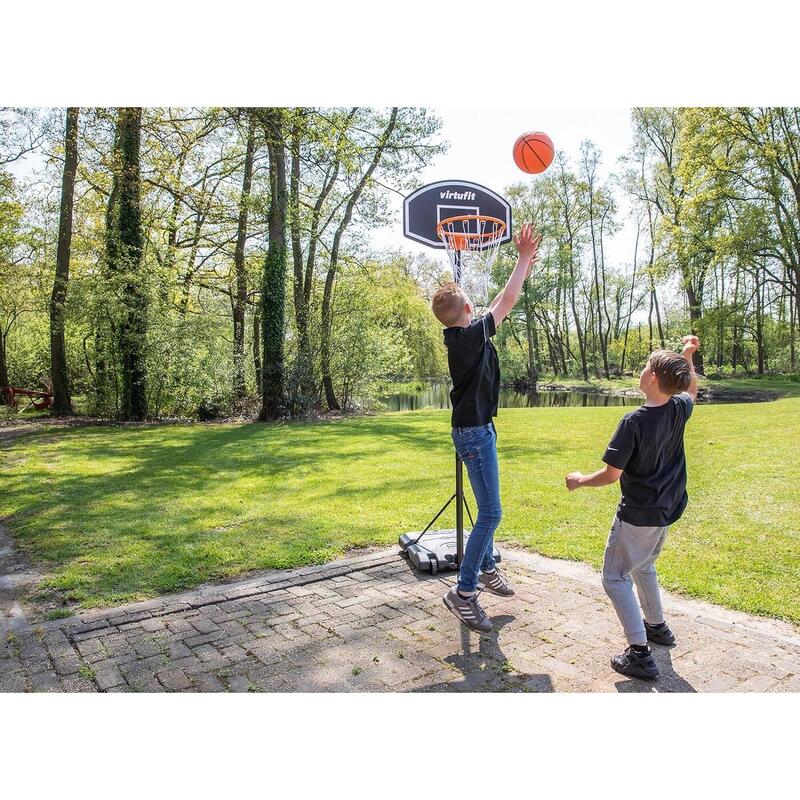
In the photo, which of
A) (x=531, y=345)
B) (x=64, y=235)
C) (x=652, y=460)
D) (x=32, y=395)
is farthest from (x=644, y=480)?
(x=531, y=345)

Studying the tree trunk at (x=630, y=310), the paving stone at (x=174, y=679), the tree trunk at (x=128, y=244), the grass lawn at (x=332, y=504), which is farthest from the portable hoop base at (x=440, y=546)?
the tree trunk at (x=630, y=310)

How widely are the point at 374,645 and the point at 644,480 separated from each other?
1.53 meters

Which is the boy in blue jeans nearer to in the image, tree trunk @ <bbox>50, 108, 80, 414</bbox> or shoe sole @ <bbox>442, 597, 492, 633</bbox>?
shoe sole @ <bbox>442, 597, 492, 633</bbox>

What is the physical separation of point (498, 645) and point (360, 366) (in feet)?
47.1

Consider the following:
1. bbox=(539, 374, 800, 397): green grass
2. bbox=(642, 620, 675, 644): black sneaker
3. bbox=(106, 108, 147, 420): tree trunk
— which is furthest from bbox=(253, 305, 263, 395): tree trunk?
bbox=(642, 620, 675, 644): black sneaker

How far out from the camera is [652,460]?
2.87 metres

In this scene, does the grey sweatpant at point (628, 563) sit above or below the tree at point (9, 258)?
below

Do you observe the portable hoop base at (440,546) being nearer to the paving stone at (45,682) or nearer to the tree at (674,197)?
the paving stone at (45,682)

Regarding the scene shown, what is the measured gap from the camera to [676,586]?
3922 millimetres

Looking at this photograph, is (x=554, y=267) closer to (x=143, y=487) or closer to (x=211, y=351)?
(x=211, y=351)

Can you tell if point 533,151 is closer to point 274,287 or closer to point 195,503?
point 195,503

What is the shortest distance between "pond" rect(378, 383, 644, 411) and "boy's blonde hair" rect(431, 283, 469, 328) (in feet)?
53.4

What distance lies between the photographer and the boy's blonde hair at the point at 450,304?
338 cm

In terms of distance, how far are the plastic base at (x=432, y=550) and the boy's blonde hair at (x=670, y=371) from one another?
5.99 ft
